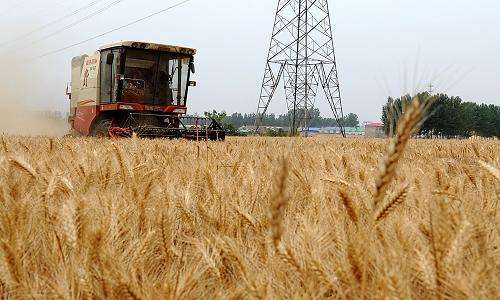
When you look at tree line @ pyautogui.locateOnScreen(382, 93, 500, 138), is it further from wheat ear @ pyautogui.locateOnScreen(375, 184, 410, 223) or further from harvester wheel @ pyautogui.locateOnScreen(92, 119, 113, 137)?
wheat ear @ pyautogui.locateOnScreen(375, 184, 410, 223)

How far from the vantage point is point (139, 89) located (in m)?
12.6

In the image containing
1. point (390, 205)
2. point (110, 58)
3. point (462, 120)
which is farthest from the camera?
point (462, 120)

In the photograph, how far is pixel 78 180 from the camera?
2182 mm

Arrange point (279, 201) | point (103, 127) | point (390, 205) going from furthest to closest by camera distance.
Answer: point (103, 127) < point (390, 205) < point (279, 201)

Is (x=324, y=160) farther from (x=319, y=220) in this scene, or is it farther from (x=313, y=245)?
(x=313, y=245)

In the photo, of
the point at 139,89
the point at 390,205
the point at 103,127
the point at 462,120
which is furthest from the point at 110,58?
the point at 462,120

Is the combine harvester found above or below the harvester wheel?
above

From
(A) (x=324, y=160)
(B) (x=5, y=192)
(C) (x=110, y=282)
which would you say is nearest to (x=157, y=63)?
(A) (x=324, y=160)

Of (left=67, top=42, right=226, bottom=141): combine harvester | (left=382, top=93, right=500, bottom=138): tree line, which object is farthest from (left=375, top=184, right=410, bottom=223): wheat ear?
(left=382, top=93, right=500, bottom=138): tree line

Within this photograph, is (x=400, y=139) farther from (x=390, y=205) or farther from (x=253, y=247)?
(x=253, y=247)

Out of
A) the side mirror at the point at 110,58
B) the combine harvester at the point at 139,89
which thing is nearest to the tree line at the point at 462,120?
the combine harvester at the point at 139,89

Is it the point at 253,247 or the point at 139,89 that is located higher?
the point at 139,89

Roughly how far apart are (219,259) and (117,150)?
4.19 feet

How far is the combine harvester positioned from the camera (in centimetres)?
1215
